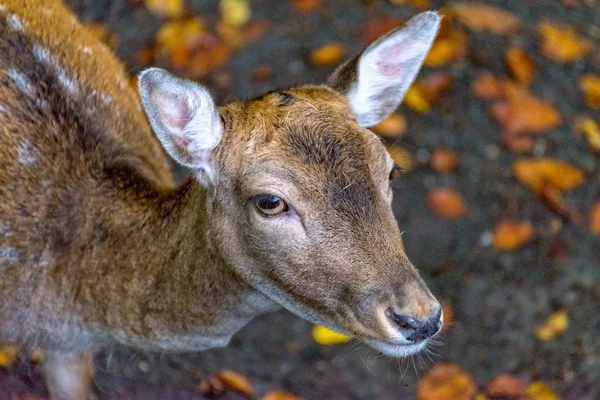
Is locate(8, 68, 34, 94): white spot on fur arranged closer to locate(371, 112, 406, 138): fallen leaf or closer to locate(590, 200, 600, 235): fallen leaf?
locate(371, 112, 406, 138): fallen leaf

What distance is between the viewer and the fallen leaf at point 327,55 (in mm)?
4754

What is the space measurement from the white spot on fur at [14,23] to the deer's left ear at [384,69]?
1.16m

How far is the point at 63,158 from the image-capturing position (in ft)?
9.44

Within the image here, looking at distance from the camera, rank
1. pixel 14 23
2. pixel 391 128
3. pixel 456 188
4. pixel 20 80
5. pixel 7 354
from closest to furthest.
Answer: pixel 20 80 → pixel 14 23 → pixel 7 354 → pixel 456 188 → pixel 391 128

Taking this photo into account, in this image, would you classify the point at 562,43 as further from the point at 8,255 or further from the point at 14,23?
the point at 8,255

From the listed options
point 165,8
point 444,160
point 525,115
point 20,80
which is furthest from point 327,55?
point 20,80

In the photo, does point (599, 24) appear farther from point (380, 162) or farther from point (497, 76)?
point (380, 162)

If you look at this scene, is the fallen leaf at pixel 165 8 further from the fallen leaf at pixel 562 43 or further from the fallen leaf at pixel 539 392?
the fallen leaf at pixel 539 392

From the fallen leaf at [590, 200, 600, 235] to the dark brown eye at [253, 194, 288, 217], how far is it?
8.02ft

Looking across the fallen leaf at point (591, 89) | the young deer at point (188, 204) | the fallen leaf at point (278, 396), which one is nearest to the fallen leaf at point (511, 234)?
the fallen leaf at point (591, 89)

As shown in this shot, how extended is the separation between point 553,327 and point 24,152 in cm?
261

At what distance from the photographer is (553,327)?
4031 millimetres

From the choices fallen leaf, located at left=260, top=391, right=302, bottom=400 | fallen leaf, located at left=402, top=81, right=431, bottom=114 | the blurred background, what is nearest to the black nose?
the blurred background

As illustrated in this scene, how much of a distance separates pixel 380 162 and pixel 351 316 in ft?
1.53
